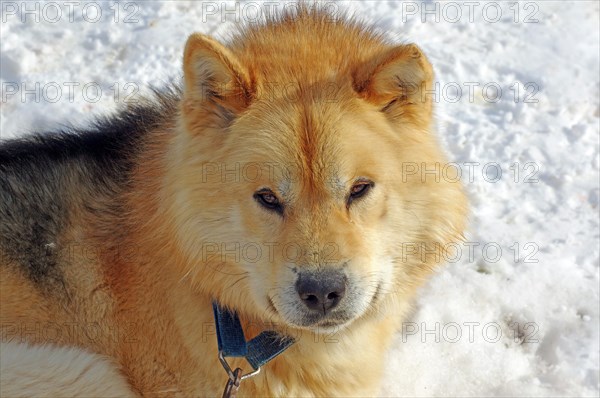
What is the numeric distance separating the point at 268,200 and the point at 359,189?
17.3 inches

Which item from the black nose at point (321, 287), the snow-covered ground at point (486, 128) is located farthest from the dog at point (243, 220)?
the snow-covered ground at point (486, 128)

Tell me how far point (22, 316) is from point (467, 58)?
488 cm

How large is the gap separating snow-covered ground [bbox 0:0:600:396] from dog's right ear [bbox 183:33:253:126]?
4.10 ft

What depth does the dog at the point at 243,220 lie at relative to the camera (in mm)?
3260

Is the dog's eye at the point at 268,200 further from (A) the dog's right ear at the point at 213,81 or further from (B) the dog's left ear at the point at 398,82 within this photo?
(B) the dog's left ear at the point at 398,82

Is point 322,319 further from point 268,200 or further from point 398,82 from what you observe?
point 398,82

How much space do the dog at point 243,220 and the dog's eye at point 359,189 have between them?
0.01 m

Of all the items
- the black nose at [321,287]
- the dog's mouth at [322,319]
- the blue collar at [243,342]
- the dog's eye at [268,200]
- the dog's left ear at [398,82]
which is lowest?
the blue collar at [243,342]

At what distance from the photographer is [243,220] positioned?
336 centimetres

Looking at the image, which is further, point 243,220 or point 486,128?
point 486,128

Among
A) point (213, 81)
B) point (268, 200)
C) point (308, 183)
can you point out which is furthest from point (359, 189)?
point (213, 81)

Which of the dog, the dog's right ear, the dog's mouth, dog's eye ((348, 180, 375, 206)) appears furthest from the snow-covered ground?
dog's eye ((348, 180, 375, 206))

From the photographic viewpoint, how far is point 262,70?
11.5 ft

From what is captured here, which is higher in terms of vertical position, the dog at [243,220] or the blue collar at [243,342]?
the dog at [243,220]
